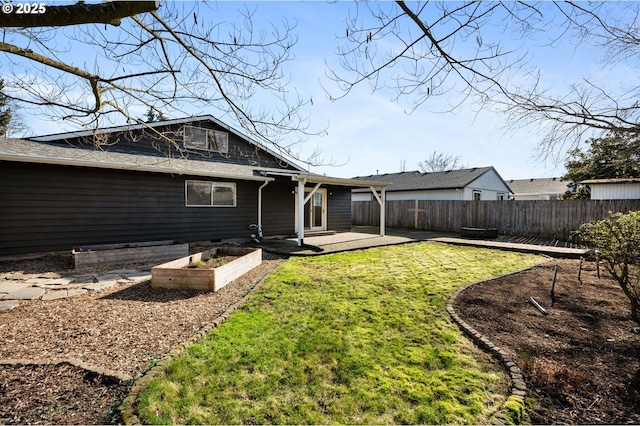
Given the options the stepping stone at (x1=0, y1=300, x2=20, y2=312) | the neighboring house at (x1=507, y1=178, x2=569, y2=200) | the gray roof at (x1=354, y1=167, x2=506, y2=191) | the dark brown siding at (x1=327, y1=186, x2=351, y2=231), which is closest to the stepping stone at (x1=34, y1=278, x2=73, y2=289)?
the stepping stone at (x1=0, y1=300, x2=20, y2=312)

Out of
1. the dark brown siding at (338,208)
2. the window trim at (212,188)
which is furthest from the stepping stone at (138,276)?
the dark brown siding at (338,208)

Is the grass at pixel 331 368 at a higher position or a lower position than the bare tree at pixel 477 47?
lower

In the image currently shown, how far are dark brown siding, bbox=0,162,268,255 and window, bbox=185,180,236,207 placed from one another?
0.58 ft

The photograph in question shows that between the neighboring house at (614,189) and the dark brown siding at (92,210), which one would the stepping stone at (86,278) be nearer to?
the dark brown siding at (92,210)

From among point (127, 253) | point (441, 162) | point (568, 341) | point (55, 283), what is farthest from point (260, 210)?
point (441, 162)

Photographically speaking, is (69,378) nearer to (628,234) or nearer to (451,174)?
(628,234)

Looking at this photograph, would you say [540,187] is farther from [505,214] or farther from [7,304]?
[7,304]

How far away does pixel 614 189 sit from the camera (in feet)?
48.1

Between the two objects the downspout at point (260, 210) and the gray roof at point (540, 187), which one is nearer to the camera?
the downspout at point (260, 210)

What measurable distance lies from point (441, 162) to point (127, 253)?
1676 inches

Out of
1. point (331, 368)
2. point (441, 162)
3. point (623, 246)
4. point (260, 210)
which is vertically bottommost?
point (331, 368)

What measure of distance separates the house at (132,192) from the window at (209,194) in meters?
0.03

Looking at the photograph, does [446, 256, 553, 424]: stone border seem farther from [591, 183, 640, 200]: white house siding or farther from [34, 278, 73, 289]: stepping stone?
[591, 183, 640, 200]: white house siding

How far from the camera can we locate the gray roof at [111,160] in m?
7.16
